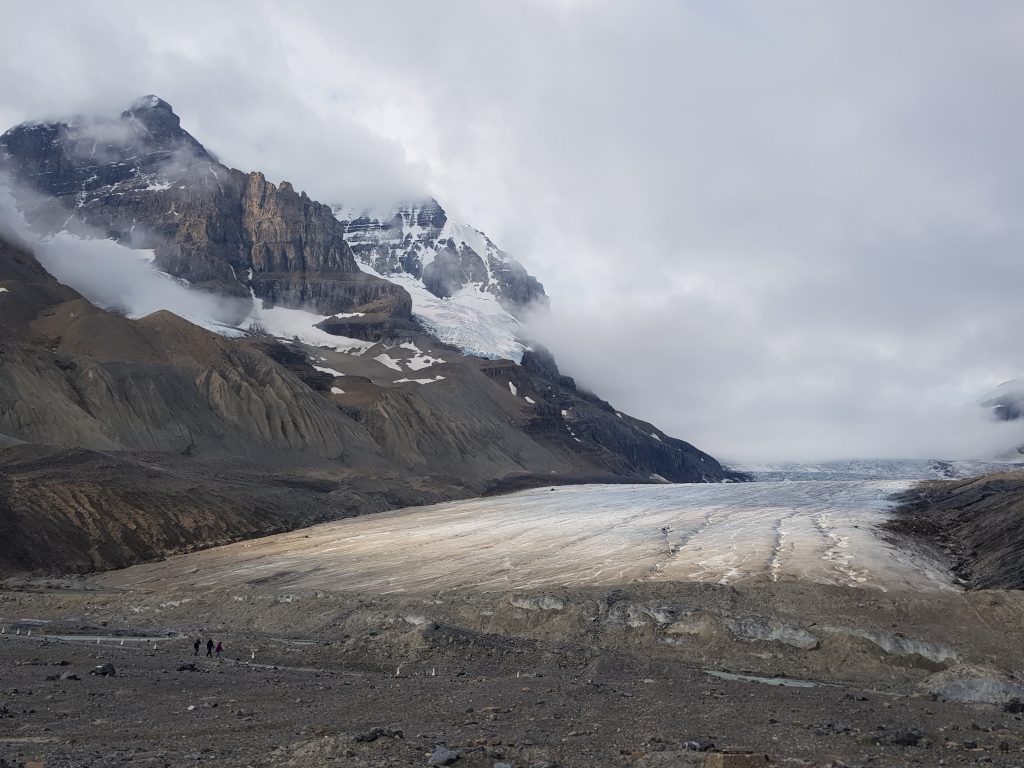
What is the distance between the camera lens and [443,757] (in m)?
15.5

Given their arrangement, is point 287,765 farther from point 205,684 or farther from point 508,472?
point 508,472

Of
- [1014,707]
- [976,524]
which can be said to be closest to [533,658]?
[1014,707]

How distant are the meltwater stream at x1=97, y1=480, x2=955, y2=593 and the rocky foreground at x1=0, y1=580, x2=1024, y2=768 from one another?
7.09m

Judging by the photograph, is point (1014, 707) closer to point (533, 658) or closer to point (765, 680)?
point (765, 680)

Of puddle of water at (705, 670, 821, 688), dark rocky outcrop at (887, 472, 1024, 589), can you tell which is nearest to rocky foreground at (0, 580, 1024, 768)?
puddle of water at (705, 670, 821, 688)

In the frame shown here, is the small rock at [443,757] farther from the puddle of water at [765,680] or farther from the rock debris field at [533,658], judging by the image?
the puddle of water at [765,680]

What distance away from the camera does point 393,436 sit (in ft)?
559

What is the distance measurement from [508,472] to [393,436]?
28200mm

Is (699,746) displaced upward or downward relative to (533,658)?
upward

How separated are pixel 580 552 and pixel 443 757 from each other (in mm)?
46606

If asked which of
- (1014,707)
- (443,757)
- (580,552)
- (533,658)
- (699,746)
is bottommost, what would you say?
(1014,707)

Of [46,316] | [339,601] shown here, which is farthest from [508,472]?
[339,601]

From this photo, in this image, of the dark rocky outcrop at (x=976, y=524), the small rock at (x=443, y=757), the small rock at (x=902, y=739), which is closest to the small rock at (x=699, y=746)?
the small rock at (x=902, y=739)

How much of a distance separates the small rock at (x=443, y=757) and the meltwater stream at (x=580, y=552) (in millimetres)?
32601
